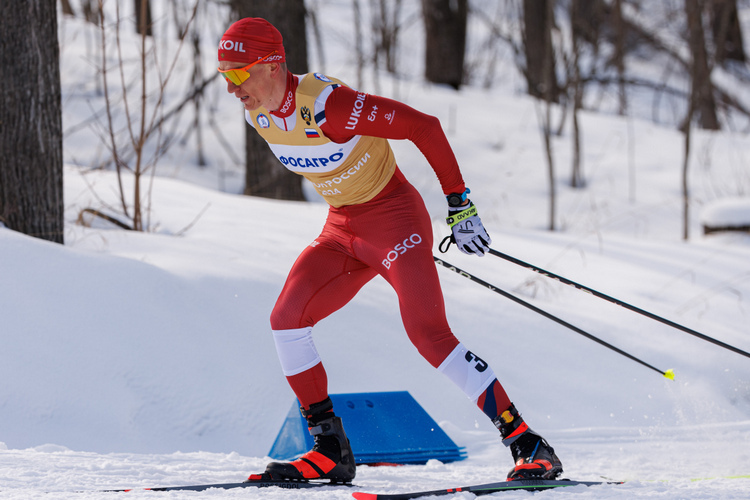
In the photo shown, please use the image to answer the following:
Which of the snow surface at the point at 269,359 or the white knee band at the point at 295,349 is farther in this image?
the snow surface at the point at 269,359

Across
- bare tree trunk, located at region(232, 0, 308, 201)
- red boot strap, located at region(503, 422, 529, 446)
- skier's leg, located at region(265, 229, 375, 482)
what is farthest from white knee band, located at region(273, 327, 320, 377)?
bare tree trunk, located at region(232, 0, 308, 201)

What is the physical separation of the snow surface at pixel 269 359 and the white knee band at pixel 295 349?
466 millimetres

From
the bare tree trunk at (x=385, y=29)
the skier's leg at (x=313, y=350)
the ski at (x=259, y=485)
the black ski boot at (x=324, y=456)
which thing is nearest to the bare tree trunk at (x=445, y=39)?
the bare tree trunk at (x=385, y=29)

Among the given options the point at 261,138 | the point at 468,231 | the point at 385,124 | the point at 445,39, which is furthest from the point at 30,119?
the point at 445,39

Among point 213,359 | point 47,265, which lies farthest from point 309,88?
point 47,265

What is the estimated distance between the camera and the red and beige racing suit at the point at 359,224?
8.41 feet

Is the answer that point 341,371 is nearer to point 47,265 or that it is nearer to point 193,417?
point 193,417

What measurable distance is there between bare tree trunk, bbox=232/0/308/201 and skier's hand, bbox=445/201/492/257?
4113mm

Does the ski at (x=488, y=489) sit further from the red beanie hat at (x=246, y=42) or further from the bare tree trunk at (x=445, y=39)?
the bare tree trunk at (x=445, y=39)

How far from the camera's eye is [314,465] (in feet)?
8.80

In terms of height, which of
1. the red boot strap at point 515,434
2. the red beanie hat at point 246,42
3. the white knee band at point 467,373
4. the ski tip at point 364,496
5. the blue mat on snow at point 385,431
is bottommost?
the blue mat on snow at point 385,431

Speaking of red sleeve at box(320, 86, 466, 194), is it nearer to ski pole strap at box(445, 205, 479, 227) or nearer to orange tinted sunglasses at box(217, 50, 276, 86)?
ski pole strap at box(445, 205, 479, 227)

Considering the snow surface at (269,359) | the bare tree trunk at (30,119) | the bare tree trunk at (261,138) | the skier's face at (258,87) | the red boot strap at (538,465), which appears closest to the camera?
the red boot strap at (538,465)

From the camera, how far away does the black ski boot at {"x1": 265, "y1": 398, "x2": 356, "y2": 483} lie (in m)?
2.65
